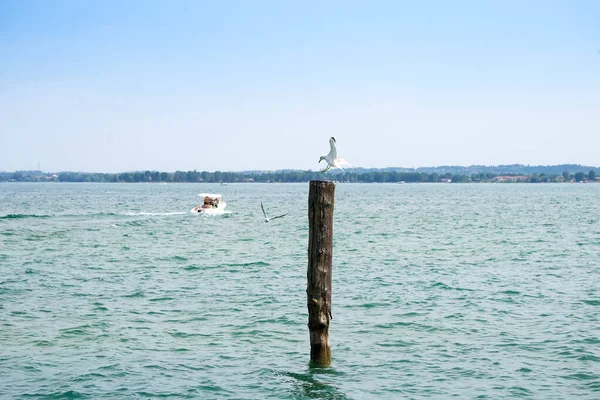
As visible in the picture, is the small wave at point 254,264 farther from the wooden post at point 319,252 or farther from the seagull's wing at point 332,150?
the wooden post at point 319,252

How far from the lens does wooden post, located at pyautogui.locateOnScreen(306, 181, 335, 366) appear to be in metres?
13.0

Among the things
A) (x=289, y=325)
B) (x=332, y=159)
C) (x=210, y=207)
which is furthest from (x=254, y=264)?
(x=210, y=207)

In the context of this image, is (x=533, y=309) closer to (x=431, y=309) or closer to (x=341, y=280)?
(x=431, y=309)

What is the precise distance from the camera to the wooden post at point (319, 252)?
13.0 metres

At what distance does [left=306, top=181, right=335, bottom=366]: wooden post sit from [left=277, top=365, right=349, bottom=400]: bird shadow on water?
821mm

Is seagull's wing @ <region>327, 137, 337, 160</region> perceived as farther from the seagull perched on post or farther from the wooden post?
the wooden post

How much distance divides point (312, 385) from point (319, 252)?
8.41 feet

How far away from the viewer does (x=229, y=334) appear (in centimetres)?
1706

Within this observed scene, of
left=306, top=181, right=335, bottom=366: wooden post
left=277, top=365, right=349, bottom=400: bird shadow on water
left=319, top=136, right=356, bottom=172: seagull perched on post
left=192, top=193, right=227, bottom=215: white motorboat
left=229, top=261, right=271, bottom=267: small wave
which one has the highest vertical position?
left=319, top=136, right=356, bottom=172: seagull perched on post

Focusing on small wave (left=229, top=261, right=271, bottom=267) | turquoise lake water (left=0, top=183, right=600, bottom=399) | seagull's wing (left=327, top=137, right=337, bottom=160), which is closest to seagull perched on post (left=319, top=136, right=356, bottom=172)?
seagull's wing (left=327, top=137, right=337, bottom=160)

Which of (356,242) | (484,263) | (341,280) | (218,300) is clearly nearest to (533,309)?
(341,280)

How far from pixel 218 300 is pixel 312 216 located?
9.55m

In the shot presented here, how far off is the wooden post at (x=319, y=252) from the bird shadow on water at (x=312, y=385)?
0.82 meters

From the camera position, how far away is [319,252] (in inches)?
518
